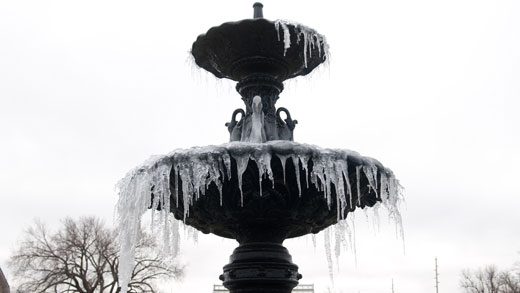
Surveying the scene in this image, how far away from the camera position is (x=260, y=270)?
576 cm

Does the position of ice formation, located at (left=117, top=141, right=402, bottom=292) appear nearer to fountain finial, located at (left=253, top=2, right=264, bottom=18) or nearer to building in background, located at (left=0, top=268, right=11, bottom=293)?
fountain finial, located at (left=253, top=2, right=264, bottom=18)

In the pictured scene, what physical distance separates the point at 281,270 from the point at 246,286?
0.37 meters

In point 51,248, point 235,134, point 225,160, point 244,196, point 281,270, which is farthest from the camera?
point 51,248

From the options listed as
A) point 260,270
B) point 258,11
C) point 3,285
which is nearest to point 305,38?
point 258,11

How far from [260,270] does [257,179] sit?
1.04 metres

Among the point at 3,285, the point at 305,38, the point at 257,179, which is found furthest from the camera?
the point at 3,285

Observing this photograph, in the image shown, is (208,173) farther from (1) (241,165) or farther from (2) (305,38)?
(2) (305,38)

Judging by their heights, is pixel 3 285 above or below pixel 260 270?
above

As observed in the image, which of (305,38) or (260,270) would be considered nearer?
(260,270)

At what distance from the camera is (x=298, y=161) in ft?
16.4

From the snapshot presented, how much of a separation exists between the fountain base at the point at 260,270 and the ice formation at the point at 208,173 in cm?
84

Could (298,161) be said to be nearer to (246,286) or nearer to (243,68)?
(246,286)

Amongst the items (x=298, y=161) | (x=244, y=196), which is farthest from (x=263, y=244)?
(x=298, y=161)

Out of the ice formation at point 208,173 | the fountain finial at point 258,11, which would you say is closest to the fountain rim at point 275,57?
the fountain finial at point 258,11
